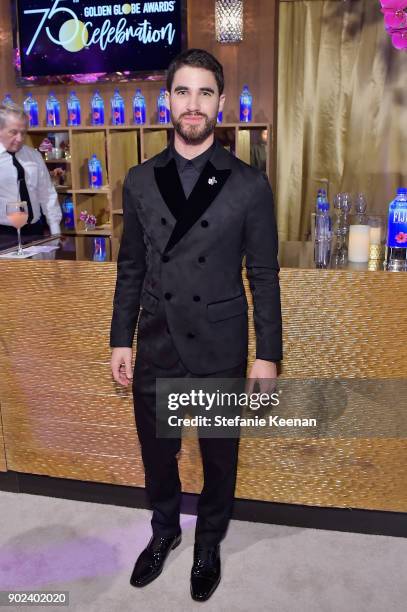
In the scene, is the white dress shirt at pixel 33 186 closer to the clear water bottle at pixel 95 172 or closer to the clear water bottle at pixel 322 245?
the clear water bottle at pixel 95 172

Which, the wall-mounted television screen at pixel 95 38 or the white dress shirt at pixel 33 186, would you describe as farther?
the wall-mounted television screen at pixel 95 38

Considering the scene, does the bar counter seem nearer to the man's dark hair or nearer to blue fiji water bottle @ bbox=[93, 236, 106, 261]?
blue fiji water bottle @ bbox=[93, 236, 106, 261]

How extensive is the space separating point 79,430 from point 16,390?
32 centimetres

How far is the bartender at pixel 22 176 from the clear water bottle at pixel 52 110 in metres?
1.60

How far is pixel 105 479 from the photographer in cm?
241

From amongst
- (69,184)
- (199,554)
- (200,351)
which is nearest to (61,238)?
(200,351)

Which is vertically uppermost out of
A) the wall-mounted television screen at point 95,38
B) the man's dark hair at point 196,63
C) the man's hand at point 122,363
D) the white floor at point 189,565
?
the wall-mounted television screen at point 95,38

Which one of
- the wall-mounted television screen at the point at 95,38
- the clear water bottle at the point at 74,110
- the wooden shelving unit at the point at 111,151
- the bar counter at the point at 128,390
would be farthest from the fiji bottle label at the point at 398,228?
the clear water bottle at the point at 74,110

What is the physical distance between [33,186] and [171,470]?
8.14 ft

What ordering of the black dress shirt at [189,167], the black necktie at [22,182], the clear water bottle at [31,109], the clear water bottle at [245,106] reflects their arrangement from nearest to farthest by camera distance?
the black dress shirt at [189,167]
the black necktie at [22,182]
the clear water bottle at [245,106]
the clear water bottle at [31,109]

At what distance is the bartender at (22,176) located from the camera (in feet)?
11.7

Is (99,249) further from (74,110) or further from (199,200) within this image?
(74,110)

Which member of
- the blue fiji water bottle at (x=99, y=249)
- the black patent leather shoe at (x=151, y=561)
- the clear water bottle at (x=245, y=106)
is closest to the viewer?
the black patent leather shoe at (x=151, y=561)

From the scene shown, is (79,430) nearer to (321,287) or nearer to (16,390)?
(16,390)
